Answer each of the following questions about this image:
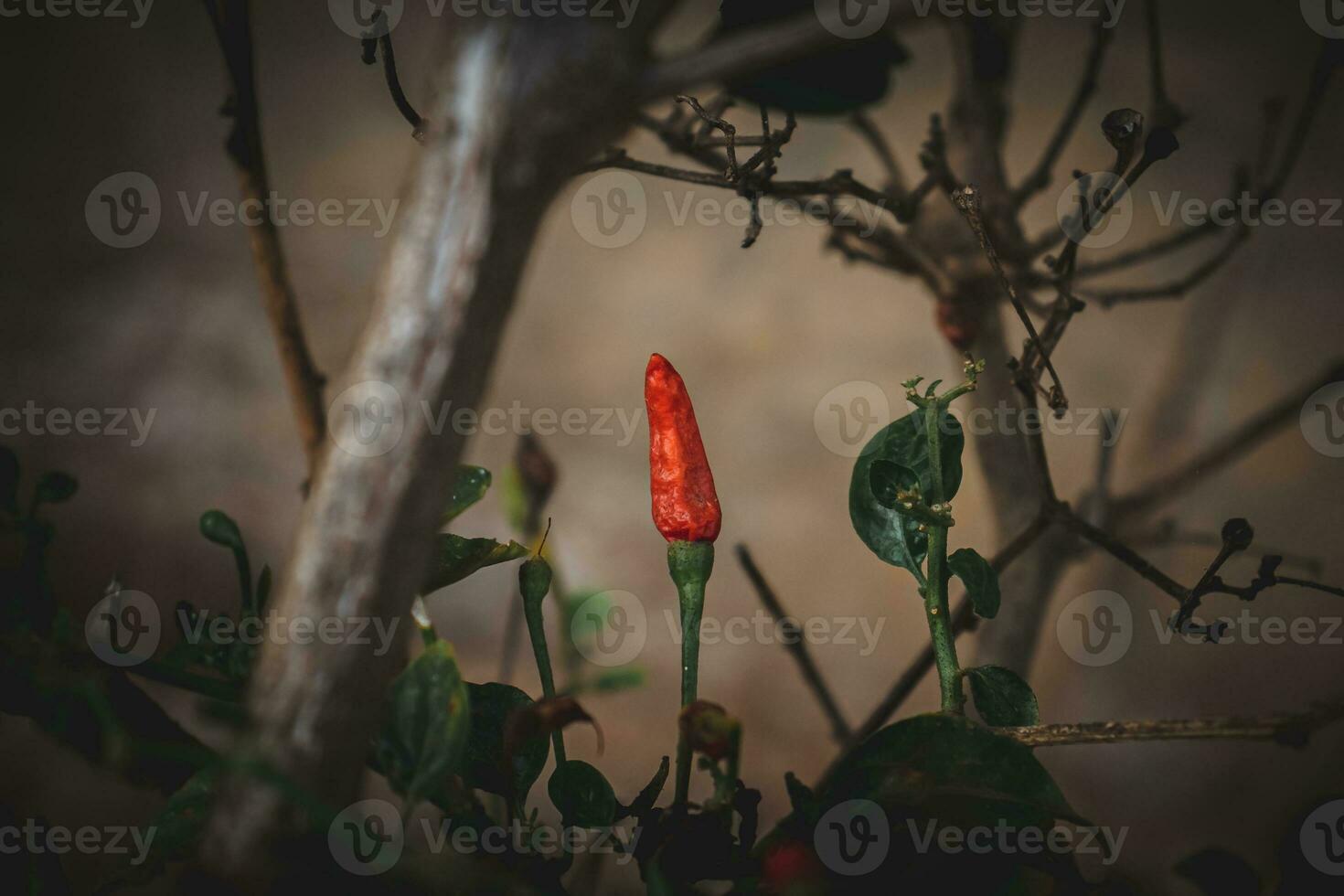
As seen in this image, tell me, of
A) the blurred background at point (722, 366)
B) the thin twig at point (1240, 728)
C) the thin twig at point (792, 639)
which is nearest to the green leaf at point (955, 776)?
the thin twig at point (1240, 728)

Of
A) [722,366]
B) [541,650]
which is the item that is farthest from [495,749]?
[722,366]

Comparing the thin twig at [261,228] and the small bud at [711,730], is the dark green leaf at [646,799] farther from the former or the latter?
the thin twig at [261,228]

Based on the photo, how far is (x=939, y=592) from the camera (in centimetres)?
36

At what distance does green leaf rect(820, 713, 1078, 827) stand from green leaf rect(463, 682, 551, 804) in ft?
0.36

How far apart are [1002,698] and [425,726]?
0.71 ft

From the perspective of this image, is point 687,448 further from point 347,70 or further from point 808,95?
point 347,70

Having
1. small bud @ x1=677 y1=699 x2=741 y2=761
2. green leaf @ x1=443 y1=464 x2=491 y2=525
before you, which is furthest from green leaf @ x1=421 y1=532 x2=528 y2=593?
small bud @ x1=677 y1=699 x2=741 y2=761

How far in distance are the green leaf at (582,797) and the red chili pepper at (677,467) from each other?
98 mm

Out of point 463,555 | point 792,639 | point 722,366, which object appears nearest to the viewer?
point 463,555

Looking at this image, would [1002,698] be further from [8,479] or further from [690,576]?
[8,479]

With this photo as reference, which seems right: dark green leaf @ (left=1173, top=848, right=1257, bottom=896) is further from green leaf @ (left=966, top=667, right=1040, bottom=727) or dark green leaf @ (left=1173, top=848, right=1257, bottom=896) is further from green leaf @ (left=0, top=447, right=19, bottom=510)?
green leaf @ (left=0, top=447, right=19, bottom=510)

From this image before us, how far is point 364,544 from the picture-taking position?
9.4 inches

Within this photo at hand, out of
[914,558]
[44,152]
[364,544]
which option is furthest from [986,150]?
[44,152]

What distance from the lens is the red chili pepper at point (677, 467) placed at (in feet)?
1.27
